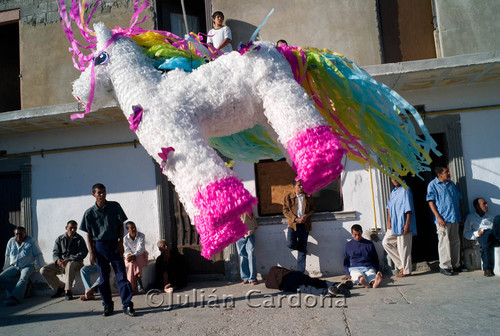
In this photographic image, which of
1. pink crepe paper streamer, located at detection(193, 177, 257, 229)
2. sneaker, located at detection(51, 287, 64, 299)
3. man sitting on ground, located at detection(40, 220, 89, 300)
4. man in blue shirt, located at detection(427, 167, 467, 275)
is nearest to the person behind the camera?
pink crepe paper streamer, located at detection(193, 177, 257, 229)

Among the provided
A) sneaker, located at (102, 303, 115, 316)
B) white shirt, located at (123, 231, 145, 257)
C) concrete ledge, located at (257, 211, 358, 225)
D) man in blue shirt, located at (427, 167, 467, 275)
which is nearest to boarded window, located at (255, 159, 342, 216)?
concrete ledge, located at (257, 211, 358, 225)

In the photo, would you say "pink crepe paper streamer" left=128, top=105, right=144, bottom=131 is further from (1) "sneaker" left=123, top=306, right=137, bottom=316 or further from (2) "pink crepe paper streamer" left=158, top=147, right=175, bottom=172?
(1) "sneaker" left=123, top=306, right=137, bottom=316

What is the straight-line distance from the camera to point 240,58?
1.23 m

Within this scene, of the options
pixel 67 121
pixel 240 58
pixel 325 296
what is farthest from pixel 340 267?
pixel 240 58

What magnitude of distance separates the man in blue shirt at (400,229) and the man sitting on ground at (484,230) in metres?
0.73

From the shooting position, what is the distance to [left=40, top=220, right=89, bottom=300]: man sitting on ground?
19.4 feet

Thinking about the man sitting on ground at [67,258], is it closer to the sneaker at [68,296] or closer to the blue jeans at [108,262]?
the sneaker at [68,296]

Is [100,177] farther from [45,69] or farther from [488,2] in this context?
[488,2]

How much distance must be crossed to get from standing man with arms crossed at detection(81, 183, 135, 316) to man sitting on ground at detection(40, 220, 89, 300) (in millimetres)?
1873

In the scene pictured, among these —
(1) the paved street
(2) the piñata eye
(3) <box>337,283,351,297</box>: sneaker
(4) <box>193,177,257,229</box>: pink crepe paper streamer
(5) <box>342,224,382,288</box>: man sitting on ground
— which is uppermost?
(2) the piñata eye

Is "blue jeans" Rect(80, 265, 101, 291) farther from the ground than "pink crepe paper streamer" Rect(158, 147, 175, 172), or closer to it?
closer to it

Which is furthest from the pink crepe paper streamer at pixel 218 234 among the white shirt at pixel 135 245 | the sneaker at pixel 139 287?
the sneaker at pixel 139 287

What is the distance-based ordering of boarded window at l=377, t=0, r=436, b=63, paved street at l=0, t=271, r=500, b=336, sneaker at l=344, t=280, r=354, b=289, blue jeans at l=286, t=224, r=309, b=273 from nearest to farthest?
paved street at l=0, t=271, r=500, b=336 < sneaker at l=344, t=280, r=354, b=289 < blue jeans at l=286, t=224, r=309, b=273 < boarded window at l=377, t=0, r=436, b=63

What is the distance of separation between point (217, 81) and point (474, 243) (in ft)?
18.5
